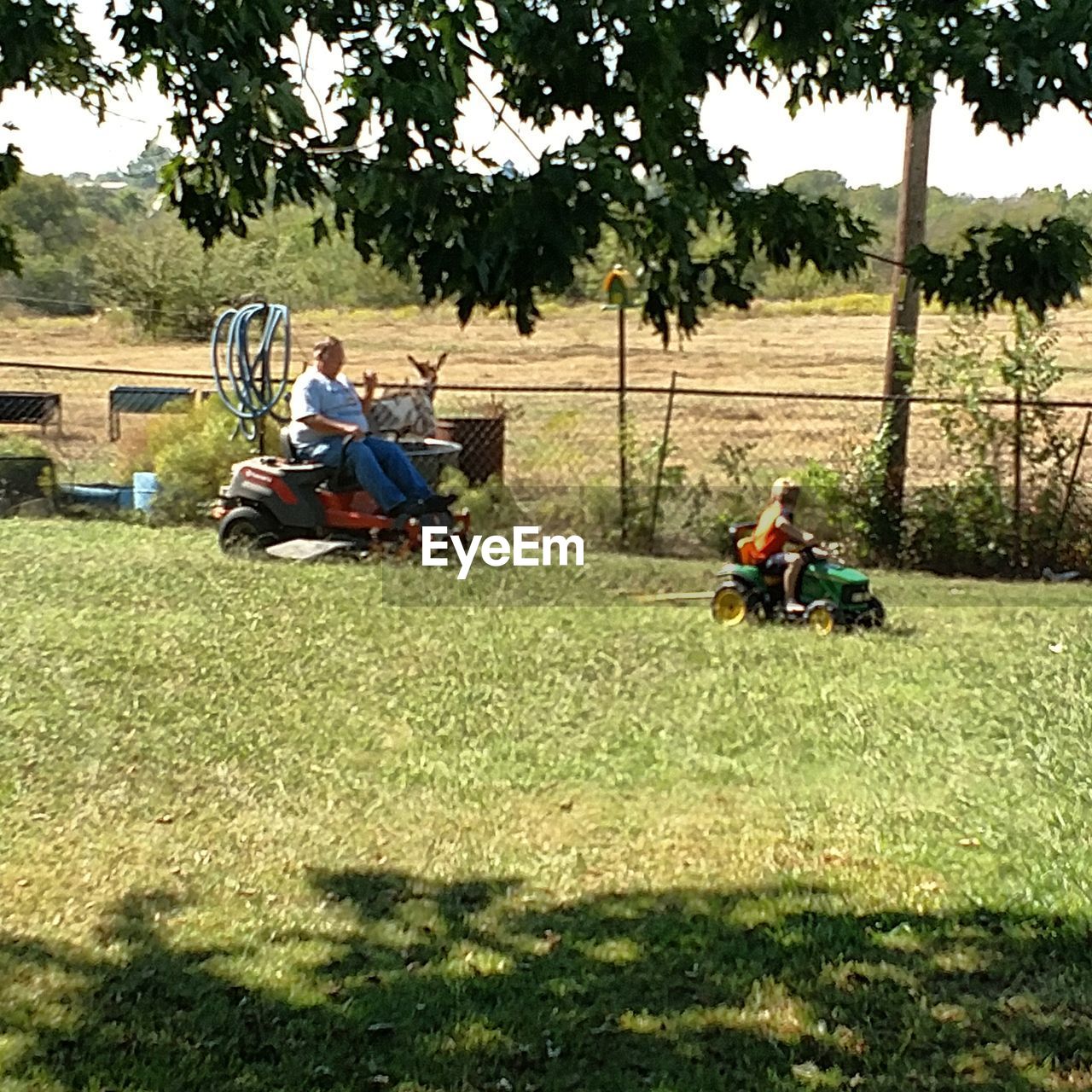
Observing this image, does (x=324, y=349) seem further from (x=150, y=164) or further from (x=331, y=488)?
(x=150, y=164)

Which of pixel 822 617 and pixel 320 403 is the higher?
pixel 320 403

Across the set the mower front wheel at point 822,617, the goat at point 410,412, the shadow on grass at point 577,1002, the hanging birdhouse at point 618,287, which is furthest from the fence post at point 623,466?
the hanging birdhouse at point 618,287

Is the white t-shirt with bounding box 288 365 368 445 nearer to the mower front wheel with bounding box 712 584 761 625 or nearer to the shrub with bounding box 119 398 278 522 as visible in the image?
the shrub with bounding box 119 398 278 522

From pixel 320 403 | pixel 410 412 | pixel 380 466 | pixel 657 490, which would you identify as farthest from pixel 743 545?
pixel 410 412

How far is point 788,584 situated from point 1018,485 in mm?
3749

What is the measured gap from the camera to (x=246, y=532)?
→ 487 inches

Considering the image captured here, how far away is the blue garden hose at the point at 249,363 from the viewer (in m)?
12.5

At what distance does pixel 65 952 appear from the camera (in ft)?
16.0

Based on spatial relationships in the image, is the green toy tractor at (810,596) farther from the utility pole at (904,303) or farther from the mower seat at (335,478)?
the utility pole at (904,303)

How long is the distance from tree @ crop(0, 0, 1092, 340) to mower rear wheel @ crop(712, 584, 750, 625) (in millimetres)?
5568

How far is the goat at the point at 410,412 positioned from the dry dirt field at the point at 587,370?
1.47m

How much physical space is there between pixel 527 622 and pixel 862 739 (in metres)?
3.11

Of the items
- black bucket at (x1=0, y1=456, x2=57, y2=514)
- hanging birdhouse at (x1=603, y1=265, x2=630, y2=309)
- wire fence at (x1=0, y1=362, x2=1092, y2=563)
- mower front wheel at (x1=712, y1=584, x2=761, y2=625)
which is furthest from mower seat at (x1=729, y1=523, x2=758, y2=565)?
black bucket at (x1=0, y1=456, x2=57, y2=514)

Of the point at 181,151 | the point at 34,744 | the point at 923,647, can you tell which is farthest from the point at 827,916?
the point at 923,647
